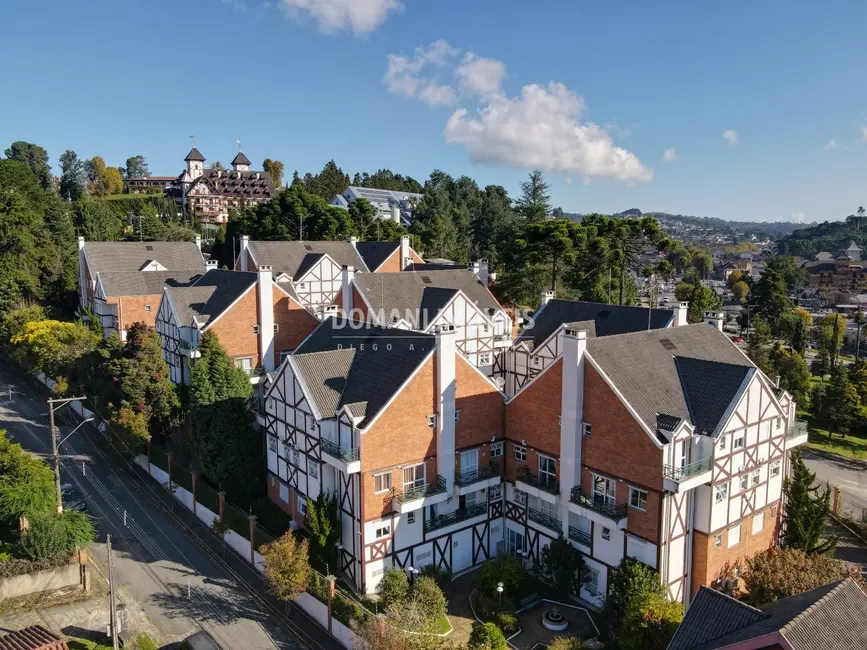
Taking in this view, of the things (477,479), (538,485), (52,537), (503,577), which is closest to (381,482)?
(477,479)

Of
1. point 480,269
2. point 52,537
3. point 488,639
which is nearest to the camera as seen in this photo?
point 488,639

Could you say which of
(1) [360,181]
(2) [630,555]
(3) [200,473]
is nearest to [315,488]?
(3) [200,473]

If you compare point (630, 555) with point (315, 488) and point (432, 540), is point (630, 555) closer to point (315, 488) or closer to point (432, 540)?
point (432, 540)

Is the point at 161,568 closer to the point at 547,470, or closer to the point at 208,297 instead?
the point at 547,470

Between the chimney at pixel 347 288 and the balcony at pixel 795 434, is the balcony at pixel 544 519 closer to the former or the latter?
the balcony at pixel 795 434

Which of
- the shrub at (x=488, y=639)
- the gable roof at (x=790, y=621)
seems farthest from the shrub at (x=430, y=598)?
the gable roof at (x=790, y=621)
